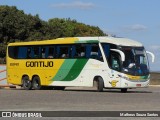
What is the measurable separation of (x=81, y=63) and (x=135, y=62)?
11.0 ft

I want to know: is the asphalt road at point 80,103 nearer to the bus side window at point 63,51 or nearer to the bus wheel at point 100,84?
the bus wheel at point 100,84

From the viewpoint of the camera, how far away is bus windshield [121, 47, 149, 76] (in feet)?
103

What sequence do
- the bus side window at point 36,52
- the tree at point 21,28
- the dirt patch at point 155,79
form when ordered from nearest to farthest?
1. the bus side window at point 36,52
2. the dirt patch at point 155,79
3. the tree at point 21,28

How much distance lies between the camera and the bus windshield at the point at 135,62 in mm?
31438

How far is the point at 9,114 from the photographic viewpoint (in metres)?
13.6

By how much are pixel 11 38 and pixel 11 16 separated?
2.86 m

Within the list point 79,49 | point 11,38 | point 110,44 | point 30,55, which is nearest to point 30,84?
point 30,55

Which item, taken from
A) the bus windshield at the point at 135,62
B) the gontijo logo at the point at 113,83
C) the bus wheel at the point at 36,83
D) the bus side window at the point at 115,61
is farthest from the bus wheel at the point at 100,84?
the bus wheel at the point at 36,83

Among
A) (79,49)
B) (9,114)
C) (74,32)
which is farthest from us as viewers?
(74,32)

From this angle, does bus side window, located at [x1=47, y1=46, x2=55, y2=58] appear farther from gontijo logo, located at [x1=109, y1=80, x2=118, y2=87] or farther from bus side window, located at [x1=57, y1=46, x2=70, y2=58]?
gontijo logo, located at [x1=109, y1=80, x2=118, y2=87]

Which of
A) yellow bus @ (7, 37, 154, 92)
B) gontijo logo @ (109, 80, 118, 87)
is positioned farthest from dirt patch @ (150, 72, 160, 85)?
gontijo logo @ (109, 80, 118, 87)

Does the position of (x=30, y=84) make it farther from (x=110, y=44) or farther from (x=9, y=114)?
(x=9, y=114)

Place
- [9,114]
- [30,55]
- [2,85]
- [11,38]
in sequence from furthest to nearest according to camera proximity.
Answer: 1. [11,38]
2. [2,85]
3. [30,55]
4. [9,114]

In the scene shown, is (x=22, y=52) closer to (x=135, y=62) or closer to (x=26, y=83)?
(x=26, y=83)
